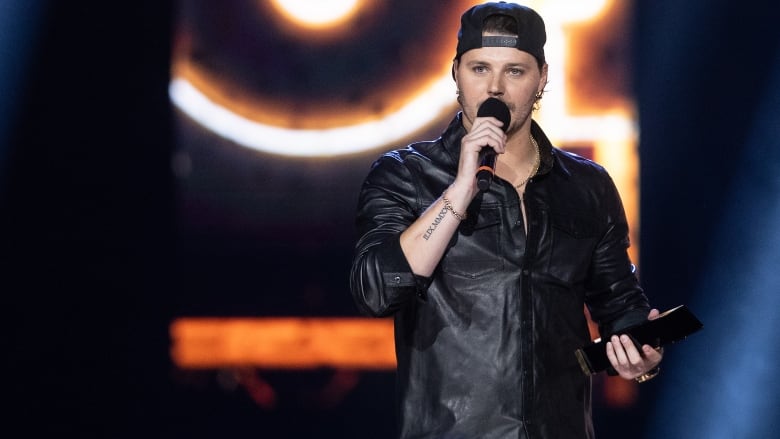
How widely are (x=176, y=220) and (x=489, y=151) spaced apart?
1.83m

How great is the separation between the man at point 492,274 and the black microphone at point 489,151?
0.05 meters

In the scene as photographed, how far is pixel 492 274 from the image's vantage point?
1.74 metres

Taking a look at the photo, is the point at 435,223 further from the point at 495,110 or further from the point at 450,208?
the point at 495,110

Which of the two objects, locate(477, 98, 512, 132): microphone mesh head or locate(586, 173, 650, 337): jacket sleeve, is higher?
locate(477, 98, 512, 132): microphone mesh head

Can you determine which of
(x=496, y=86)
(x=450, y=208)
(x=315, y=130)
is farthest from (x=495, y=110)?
(x=315, y=130)

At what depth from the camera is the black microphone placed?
1500mm

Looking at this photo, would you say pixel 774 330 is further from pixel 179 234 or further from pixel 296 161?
pixel 179 234

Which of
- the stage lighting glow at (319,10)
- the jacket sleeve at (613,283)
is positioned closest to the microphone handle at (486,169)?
the jacket sleeve at (613,283)

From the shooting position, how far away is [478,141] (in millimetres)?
1536

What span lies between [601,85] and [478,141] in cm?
172

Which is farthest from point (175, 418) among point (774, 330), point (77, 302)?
point (774, 330)

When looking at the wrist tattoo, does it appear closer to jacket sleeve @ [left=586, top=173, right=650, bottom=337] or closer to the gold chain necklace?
the gold chain necklace

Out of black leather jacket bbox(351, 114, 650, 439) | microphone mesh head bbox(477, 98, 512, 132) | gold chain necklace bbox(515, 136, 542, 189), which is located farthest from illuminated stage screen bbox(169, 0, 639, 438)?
microphone mesh head bbox(477, 98, 512, 132)

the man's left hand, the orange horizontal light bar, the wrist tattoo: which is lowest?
the orange horizontal light bar
